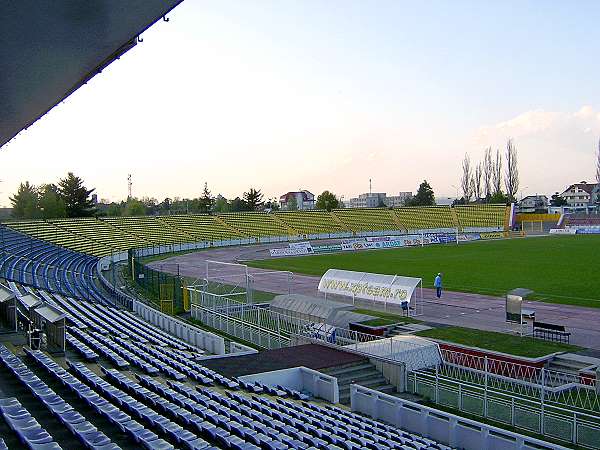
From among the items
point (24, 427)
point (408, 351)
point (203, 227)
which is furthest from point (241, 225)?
point (24, 427)

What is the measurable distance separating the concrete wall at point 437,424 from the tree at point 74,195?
81866 mm

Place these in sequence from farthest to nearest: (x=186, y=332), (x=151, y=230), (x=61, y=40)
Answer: (x=151, y=230) → (x=186, y=332) → (x=61, y=40)

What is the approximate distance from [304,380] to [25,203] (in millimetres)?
86889

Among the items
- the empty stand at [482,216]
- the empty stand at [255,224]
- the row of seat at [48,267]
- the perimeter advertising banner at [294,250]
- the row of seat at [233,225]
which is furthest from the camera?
the empty stand at [482,216]

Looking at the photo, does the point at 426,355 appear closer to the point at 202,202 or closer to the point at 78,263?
the point at 78,263

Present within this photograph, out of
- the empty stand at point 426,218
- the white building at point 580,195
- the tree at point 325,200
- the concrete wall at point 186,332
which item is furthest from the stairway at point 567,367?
the white building at point 580,195

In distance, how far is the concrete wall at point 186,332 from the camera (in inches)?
736

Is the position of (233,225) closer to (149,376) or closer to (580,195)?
(149,376)

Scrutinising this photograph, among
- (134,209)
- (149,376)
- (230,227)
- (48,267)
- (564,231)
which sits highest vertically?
(134,209)

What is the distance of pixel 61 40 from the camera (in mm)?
7312

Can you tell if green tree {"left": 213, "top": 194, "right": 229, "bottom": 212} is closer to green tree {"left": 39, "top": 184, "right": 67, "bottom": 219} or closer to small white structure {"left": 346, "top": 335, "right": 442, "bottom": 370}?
green tree {"left": 39, "top": 184, "right": 67, "bottom": 219}

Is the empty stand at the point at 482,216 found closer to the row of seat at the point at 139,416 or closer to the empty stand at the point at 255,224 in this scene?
the empty stand at the point at 255,224

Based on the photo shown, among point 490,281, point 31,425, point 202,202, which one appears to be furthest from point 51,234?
point 202,202

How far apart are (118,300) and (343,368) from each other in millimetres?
14997
